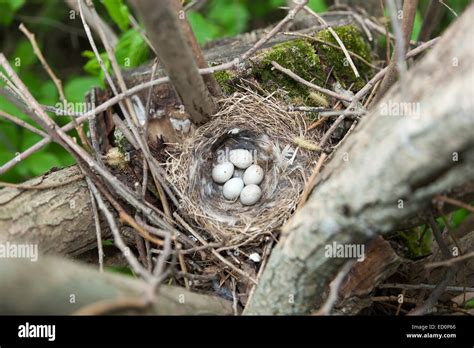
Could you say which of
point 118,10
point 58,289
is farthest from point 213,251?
point 118,10

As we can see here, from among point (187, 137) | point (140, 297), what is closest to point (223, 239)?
point (187, 137)

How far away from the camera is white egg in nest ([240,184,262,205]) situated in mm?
2465

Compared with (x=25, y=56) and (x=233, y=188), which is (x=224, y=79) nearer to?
(x=233, y=188)

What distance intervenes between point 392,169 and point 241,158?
1.39 meters

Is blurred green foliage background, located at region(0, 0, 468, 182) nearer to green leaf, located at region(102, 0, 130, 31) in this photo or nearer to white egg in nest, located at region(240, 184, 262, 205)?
green leaf, located at region(102, 0, 130, 31)

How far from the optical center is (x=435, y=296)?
Result: 1857 millimetres

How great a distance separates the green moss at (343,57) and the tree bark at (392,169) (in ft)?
3.60

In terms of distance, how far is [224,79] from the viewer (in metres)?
2.34

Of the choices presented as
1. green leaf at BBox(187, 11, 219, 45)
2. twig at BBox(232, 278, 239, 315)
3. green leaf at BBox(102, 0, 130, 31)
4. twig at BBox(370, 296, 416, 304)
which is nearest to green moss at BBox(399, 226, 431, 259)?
twig at BBox(370, 296, 416, 304)

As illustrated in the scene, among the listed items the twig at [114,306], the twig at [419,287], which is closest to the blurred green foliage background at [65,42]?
the twig at [419,287]

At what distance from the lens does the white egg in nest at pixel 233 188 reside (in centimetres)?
253

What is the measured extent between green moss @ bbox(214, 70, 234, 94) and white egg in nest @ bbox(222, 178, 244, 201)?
0.45 metres

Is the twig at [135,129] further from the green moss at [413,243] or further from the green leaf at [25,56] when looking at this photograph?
the green leaf at [25,56]
